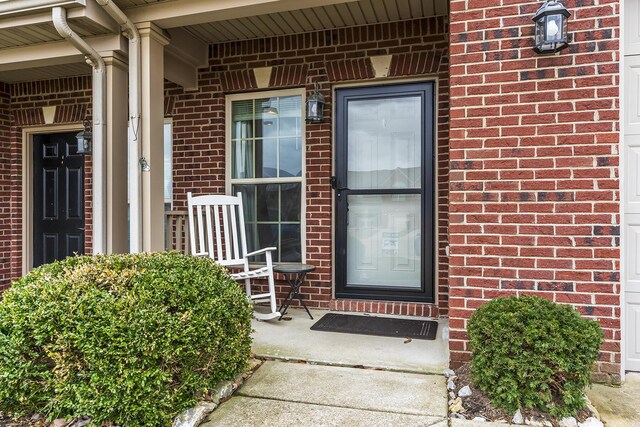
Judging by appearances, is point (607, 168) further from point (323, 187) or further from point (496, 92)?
A: point (323, 187)

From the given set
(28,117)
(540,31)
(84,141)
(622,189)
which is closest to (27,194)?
(28,117)

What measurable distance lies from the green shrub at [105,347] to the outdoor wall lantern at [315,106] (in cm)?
214

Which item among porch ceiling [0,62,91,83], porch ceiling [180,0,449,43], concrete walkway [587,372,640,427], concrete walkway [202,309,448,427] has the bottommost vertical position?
concrete walkway [587,372,640,427]

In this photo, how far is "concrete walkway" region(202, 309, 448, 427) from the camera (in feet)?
6.57

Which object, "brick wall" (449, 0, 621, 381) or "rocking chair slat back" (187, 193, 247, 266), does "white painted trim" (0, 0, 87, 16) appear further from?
"brick wall" (449, 0, 621, 381)

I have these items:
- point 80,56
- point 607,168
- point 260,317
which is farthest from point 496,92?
point 80,56

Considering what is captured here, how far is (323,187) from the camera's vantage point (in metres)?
3.92

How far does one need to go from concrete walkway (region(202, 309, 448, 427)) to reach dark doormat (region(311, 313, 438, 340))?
12 cm

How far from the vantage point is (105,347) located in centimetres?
183

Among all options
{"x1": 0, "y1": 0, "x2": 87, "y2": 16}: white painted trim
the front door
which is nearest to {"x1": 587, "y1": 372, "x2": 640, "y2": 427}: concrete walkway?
the front door

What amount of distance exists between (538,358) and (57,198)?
17.2 ft

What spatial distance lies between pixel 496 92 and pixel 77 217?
4708 millimetres

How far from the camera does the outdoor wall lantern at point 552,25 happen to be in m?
2.23

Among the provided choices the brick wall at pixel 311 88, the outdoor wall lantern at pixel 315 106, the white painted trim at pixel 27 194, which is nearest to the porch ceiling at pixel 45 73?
the white painted trim at pixel 27 194
